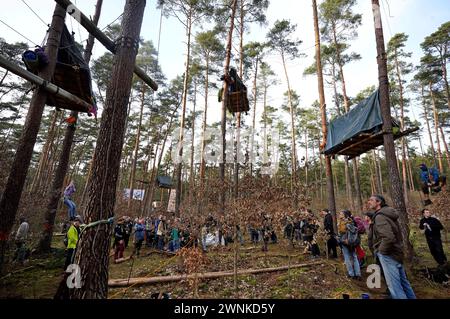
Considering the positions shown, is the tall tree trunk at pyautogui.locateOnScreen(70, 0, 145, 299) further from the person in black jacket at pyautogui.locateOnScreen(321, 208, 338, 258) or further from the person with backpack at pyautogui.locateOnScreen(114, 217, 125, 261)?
the person with backpack at pyautogui.locateOnScreen(114, 217, 125, 261)

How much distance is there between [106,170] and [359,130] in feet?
24.0

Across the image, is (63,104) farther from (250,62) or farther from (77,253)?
(250,62)

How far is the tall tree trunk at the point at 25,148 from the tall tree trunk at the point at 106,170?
267 centimetres

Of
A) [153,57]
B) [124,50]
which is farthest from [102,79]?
[124,50]

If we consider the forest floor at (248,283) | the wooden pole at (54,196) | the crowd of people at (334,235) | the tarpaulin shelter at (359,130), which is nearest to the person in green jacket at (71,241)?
the crowd of people at (334,235)

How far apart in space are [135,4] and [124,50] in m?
0.91

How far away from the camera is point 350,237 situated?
5.85 metres

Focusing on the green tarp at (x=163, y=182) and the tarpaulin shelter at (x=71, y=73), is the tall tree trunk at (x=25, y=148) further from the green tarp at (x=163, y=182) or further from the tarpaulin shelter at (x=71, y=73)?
the green tarp at (x=163, y=182)

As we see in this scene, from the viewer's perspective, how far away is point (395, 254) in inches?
143

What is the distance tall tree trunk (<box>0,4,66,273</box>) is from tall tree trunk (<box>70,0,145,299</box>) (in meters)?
2.67

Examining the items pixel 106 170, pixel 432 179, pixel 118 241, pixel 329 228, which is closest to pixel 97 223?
pixel 106 170

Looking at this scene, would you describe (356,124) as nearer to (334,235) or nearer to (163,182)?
(334,235)

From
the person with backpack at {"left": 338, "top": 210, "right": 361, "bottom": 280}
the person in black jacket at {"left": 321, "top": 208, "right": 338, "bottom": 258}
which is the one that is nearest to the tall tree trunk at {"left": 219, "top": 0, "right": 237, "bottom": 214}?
the person in black jacket at {"left": 321, "top": 208, "right": 338, "bottom": 258}

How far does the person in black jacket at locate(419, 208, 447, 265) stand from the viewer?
627 cm
